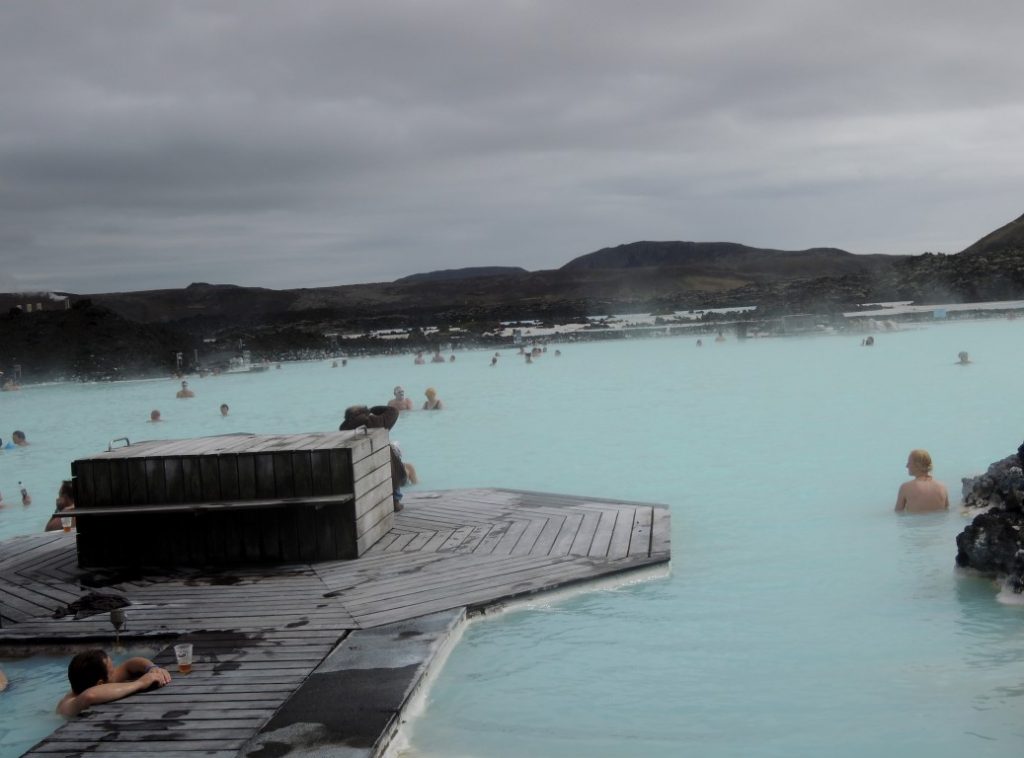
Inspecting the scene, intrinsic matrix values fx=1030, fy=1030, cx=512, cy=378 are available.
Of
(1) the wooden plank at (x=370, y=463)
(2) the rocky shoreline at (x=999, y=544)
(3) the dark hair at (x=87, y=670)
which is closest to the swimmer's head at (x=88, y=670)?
(3) the dark hair at (x=87, y=670)

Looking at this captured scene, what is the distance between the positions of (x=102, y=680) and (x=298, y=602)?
1.23 m

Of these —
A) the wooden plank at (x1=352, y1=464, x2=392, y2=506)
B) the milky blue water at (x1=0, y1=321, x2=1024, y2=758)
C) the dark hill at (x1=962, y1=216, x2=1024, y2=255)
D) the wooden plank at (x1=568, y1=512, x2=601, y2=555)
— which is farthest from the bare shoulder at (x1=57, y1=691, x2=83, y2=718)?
the dark hill at (x1=962, y1=216, x2=1024, y2=255)

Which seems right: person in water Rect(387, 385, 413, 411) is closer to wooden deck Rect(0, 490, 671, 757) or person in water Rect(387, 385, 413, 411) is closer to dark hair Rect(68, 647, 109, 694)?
wooden deck Rect(0, 490, 671, 757)

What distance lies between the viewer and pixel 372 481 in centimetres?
652

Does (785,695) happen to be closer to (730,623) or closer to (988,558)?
(730,623)

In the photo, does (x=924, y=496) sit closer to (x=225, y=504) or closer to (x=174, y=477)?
(x=225, y=504)

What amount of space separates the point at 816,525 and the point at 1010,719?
467 centimetres

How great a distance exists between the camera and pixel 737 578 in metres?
6.89

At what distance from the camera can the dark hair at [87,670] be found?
4156mm

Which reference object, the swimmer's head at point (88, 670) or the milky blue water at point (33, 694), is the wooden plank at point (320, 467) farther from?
the swimmer's head at point (88, 670)

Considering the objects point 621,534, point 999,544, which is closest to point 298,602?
point 621,534

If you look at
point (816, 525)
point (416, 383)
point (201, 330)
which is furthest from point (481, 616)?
point (201, 330)

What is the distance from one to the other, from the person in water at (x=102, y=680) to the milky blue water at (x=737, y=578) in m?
1.12

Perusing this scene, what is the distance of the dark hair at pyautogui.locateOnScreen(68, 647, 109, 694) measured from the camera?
4156mm
